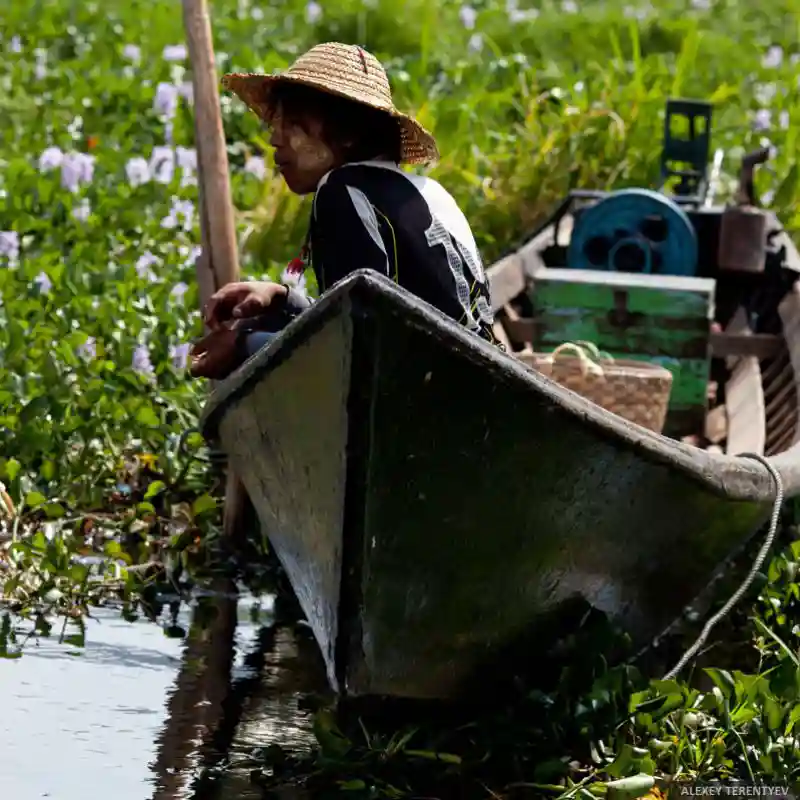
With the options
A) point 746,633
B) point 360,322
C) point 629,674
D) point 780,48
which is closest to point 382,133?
point 360,322

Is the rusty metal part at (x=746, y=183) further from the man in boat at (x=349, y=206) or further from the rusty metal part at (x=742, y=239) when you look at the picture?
the man in boat at (x=349, y=206)

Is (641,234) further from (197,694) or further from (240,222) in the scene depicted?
(197,694)

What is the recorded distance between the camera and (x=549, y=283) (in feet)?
19.7

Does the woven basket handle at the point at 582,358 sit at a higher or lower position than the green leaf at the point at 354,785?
higher

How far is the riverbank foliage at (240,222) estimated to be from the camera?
402cm

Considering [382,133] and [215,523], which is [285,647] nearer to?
[215,523]

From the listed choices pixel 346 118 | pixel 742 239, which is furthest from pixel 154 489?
pixel 742 239

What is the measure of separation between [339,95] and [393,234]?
0.34m

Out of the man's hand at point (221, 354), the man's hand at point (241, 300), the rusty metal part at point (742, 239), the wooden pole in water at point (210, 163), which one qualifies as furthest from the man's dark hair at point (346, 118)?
the rusty metal part at point (742, 239)

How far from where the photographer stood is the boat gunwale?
3432 mm

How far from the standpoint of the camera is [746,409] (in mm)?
5801

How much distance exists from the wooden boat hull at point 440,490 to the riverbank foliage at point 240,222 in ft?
0.75

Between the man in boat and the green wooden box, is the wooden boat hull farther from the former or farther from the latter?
the green wooden box

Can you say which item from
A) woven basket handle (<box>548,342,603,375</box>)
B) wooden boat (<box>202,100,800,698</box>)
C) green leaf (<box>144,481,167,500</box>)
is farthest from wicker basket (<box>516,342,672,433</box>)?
green leaf (<box>144,481,167,500</box>)
